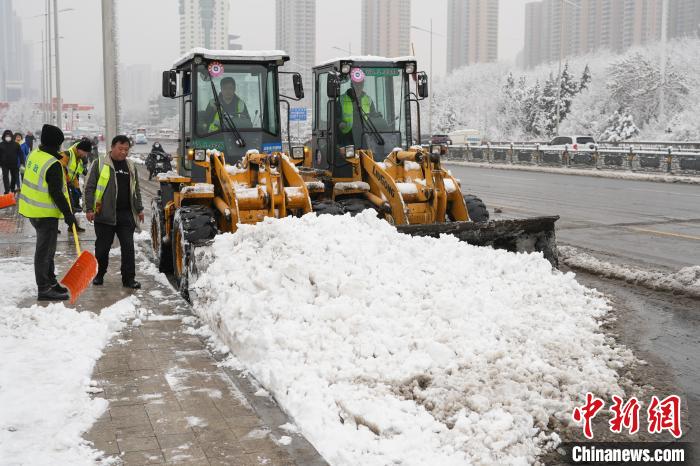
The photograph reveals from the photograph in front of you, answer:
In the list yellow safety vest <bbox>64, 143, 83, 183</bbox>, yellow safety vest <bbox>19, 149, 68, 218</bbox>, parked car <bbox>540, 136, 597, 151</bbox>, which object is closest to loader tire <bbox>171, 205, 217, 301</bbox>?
yellow safety vest <bbox>19, 149, 68, 218</bbox>

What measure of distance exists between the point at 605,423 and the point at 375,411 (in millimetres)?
1617

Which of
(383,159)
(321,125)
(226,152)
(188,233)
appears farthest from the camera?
(321,125)

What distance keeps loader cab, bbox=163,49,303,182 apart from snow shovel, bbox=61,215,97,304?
8.71 feet

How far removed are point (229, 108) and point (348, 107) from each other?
8.21ft

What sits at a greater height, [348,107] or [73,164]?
[348,107]

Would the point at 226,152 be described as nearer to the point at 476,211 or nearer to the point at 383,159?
the point at 383,159

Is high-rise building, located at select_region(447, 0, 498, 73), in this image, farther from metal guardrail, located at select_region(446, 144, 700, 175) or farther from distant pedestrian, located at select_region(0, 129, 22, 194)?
distant pedestrian, located at select_region(0, 129, 22, 194)

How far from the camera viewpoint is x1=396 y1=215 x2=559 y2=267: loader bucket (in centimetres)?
970

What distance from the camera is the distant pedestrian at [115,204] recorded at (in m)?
9.56

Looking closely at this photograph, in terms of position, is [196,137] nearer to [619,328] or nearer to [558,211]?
[619,328]

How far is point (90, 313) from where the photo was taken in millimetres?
7832

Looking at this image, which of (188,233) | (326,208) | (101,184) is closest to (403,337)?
(188,233)

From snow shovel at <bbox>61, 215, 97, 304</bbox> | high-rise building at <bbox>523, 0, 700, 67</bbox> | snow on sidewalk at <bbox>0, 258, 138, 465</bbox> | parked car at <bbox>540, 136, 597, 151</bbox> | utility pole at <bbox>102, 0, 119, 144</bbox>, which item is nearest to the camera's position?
snow on sidewalk at <bbox>0, 258, 138, 465</bbox>

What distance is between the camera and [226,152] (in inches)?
433
